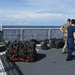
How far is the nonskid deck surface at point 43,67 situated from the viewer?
950cm

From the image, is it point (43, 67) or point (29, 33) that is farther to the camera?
point (29, 33)

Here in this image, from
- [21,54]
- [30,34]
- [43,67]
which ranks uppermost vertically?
[30,34]

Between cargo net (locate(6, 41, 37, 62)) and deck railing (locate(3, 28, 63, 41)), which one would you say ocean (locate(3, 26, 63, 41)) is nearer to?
deck railing (locate(3, 28, 63, 41))

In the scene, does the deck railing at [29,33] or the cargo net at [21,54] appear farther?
the deck railing at [29,33]

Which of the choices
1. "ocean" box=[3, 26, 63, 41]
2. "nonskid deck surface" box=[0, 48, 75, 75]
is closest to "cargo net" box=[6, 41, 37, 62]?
"nonskid deck surface" box=[0, 48, 75, 75]

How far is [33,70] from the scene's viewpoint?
996 centimetres

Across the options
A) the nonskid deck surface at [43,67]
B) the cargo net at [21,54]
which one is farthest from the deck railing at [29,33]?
the cargo net at [21,54]

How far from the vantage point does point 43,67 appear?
1056 centimetres

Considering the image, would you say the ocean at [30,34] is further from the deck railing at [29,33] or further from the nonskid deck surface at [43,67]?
the nonskid deck surface at [43,67]

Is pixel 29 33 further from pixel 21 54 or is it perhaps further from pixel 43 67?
pixel 43 67

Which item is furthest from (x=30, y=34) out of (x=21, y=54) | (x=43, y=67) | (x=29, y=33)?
(x=43, y=67)

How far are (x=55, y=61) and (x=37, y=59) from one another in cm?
82

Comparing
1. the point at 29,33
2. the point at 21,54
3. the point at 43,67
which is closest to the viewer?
the point at 43,67

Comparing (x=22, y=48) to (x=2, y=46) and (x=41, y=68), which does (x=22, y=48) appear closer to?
(x=41, y=68)
